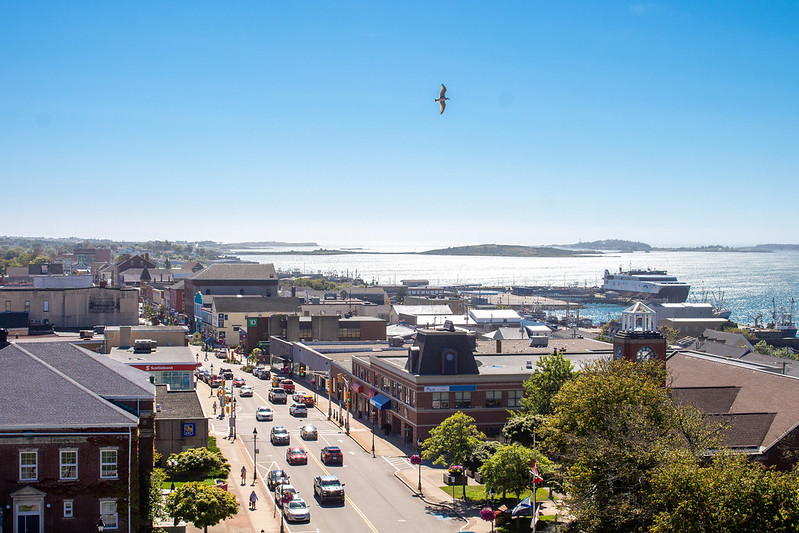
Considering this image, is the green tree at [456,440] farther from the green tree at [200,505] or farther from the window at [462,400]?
the green tree at [200,505]

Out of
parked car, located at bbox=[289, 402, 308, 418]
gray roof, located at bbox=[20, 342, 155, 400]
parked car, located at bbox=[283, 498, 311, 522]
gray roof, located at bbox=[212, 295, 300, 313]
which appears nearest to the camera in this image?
gray roof, located at bbox=[20, 342, 155, 400]

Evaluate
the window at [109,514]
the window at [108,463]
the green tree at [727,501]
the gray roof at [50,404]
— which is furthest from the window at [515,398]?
the window at [108,463]

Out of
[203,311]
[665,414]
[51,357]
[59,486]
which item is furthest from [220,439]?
[203,311]

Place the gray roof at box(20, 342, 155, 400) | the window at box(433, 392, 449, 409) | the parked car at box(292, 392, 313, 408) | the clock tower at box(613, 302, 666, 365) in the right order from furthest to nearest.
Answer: the parked car at box(292, 392, 313, 408) < the window at box(433, 392, 449, 409) < the clock tower at box(613, 302, 666, 365) < the gray roof at box(20, 342, 155, 400)

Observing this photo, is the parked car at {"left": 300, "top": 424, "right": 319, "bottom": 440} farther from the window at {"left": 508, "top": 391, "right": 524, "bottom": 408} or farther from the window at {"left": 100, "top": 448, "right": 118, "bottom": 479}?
the window at {"left": 100, "top": 448, "right": 118, "bottom": 479}

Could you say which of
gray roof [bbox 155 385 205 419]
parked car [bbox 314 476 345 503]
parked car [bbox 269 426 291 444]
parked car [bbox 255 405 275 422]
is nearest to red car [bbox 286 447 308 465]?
parked car [bbox 269 426 291 444]

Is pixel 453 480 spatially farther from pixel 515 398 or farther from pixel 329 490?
pixel 515 398

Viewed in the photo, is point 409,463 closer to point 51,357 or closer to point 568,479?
point 568,479
